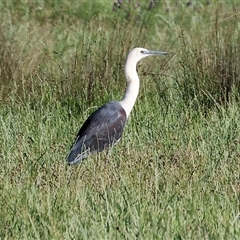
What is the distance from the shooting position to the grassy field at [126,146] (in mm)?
4156

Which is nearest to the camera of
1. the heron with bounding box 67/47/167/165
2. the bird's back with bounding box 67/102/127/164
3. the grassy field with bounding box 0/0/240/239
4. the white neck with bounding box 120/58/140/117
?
the grassy field with bounding box 0/0/240/239

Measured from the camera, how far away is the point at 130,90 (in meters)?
6.29

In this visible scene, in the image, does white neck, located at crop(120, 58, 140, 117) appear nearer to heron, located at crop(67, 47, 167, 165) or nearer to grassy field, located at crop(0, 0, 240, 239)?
heron, located at crop(67, 47, 167, 165)

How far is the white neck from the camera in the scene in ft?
20.3

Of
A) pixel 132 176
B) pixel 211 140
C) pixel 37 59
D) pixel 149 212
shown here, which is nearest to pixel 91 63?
pixel 37 59

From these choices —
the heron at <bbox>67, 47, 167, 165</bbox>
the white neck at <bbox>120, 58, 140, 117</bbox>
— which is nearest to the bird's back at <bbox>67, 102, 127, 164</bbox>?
the heron at <bbox>67, 47, 167, 165</bbox>

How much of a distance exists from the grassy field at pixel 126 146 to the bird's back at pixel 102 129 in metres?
0.09

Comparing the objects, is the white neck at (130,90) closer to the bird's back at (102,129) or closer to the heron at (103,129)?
the heron at (103,129)

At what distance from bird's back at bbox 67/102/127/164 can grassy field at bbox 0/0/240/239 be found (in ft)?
0.29

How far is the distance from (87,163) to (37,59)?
106 inches

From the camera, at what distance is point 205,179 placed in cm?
488

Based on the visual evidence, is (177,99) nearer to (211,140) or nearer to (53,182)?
(211,140)

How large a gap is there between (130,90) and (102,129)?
1.70 ft

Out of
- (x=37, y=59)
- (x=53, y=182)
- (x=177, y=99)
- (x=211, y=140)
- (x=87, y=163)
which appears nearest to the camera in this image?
(x=53, y=182)
